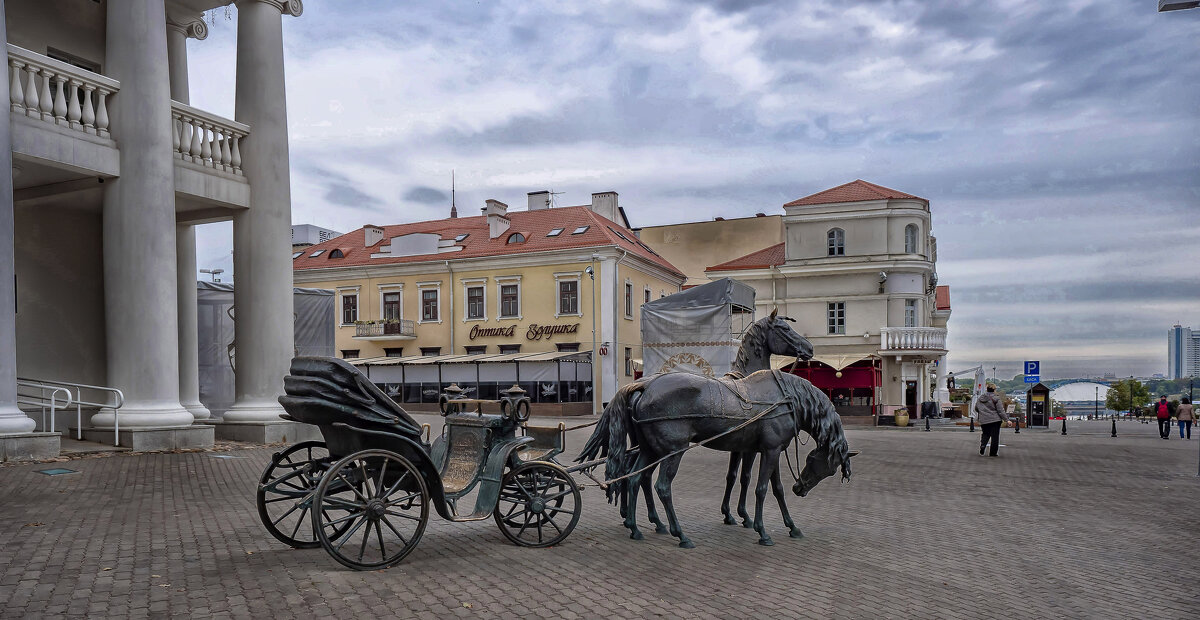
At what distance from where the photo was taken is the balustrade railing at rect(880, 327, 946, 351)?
3569 cm

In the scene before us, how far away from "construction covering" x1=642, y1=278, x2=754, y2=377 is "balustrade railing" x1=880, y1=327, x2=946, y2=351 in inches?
506

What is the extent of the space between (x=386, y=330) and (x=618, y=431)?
118 ft

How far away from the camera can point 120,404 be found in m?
13.0

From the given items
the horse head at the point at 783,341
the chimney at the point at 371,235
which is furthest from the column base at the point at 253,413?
the chimney at the point at 371,235

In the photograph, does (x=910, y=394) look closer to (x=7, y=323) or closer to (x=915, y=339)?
(x=915, y=339)

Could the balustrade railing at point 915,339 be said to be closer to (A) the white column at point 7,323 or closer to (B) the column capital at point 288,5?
(B) the column capital at point 288,5

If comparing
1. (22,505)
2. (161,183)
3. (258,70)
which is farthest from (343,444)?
(258,70)

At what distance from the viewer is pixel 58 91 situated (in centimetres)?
1267

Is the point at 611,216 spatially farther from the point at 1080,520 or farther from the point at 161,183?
the point at 1080,520

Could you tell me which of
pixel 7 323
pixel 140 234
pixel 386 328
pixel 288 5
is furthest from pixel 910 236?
pixel 7 323

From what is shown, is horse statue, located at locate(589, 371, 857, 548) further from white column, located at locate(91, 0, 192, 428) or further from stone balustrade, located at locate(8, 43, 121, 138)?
stone balustrade, located at locate(8, 43, 121, 138)

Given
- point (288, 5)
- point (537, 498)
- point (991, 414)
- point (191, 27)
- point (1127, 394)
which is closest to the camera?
point (537, 498)

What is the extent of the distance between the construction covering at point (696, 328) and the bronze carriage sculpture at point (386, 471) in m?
16.1

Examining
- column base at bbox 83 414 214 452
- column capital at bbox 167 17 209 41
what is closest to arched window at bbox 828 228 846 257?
column capital at bbox 167 17 209 41
